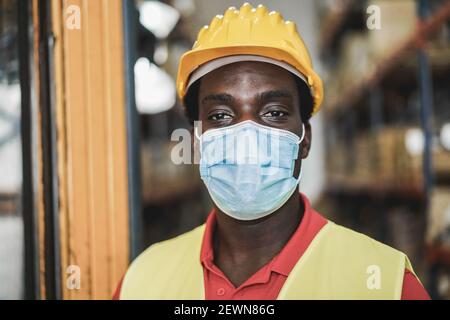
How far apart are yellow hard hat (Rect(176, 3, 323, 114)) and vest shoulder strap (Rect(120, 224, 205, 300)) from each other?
0.52m

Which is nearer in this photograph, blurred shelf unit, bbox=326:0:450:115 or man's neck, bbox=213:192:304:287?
man's neck, bbox=213:192:304:287

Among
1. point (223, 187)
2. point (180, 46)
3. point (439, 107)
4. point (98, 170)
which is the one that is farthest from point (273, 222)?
point (439, 107)

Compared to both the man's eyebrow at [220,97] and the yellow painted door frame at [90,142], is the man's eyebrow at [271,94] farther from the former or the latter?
the yellow painted door frame at [90,142]

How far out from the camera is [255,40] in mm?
1143

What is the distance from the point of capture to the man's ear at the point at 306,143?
1240 millimetres

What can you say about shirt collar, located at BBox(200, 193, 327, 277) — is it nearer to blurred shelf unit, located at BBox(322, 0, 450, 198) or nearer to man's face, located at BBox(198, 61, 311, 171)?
man's face, located at BBox(198, 61, 311, 171)

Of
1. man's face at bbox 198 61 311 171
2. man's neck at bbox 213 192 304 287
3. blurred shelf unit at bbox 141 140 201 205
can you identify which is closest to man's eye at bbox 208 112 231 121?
man's face at bbox 198 61 311 171

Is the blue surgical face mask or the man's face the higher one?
the man's face

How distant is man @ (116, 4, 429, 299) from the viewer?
1152 millimetres

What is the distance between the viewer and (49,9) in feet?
4.42

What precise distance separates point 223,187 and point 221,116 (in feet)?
0.60

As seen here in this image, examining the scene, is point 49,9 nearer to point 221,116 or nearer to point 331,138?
point 221,116

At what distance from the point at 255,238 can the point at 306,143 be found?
29 cm

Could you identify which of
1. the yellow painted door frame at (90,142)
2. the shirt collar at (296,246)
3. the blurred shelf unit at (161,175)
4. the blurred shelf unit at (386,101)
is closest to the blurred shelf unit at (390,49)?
the blurred shelf unit at (386,101)
